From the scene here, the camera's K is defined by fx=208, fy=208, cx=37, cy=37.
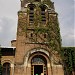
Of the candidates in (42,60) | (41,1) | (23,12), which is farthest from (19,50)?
(41,1)

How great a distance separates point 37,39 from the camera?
2525cm

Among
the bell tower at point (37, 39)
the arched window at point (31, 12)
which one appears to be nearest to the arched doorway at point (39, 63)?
the bell tower at point (37, 39)

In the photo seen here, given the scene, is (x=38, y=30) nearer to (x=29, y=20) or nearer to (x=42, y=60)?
(x=29, y=20)

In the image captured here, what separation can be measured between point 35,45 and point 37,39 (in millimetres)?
855

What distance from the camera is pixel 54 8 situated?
27.5 metres

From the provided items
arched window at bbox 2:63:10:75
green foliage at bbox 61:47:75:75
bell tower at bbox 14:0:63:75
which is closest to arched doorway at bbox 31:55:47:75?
bell tower at bbox 14:0:63:75

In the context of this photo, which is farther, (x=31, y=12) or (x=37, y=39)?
(x=31, y=12)

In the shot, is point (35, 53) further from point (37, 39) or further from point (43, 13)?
point (43, 13)

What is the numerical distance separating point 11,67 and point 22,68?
1647 mm

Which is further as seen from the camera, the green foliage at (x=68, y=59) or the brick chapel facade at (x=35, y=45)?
the green foliage at (x=68, y=59)

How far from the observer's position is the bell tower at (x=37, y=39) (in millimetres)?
24219

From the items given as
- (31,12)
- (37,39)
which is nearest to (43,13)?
(31,12)

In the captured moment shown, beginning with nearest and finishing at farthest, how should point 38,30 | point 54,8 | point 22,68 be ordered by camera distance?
point 22,68
point 38,30
point 54,8

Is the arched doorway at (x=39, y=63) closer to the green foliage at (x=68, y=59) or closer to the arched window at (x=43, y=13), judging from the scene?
the green foliage at (x=68, y=59)
